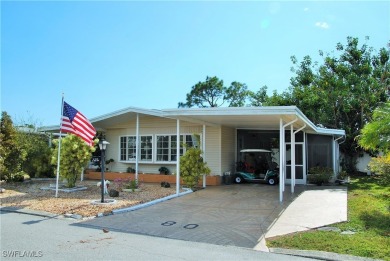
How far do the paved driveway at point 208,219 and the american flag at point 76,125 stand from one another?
3567 mm

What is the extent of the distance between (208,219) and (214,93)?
32.2 m

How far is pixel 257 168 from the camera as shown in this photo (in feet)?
51.5

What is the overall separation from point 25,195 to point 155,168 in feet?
22.3

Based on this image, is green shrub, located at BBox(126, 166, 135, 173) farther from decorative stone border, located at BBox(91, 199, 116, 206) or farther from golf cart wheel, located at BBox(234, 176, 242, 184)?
decorative stone border, located at BBox(91, 199, 116, 206)

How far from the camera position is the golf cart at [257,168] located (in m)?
15.3

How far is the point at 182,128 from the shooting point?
55.3 ft

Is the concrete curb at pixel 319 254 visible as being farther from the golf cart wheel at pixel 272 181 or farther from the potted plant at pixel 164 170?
the potted plant at pixel 164 170

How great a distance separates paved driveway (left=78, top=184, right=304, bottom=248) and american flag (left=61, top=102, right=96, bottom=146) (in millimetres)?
3567

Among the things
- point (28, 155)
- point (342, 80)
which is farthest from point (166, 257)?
point (342, 80)

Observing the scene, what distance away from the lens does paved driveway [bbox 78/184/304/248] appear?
7.04m

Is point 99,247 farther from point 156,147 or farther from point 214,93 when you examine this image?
point 214,93

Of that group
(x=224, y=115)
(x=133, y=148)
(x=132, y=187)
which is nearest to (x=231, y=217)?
(x=224, y=115)

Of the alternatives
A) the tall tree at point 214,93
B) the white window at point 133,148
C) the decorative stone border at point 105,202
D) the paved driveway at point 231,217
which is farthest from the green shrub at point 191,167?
the tall tree at point 214,93

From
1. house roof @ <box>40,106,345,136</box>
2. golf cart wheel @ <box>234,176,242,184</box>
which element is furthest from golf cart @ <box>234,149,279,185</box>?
house roof @ <box>40,106,345,136</box>
